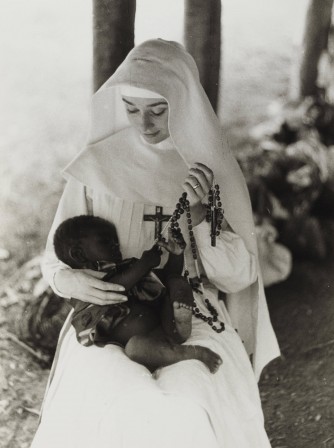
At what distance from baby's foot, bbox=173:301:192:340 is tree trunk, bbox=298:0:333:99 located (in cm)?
82

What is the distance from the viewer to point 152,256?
8.28 feet

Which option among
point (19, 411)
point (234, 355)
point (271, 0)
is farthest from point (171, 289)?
point (271, 0)

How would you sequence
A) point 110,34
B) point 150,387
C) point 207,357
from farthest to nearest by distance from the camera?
point 110,34 < point 207,357 < point 150,387

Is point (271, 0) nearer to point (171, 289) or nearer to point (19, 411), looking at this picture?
point (171, 289)

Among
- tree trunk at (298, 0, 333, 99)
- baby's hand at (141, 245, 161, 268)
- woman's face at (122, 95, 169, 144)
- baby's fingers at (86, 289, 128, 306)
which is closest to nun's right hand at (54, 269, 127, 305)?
baby's fingers at (86, 289, 128, 306)

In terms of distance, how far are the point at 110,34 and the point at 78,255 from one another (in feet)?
2.47

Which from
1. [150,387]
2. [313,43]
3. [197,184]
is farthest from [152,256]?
[313,43]

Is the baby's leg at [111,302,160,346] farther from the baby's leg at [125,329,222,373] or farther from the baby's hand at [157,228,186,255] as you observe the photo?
the baby's hand at [157,228,186,255]

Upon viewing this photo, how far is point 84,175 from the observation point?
262 centimetres

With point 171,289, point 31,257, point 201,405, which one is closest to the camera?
point 201,405

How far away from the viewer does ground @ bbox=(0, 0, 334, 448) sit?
259 centimetres

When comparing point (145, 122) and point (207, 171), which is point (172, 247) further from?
point (145, 122)

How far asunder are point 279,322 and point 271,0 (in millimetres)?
1103

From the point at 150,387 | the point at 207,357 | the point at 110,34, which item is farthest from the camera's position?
the point at 110,34
